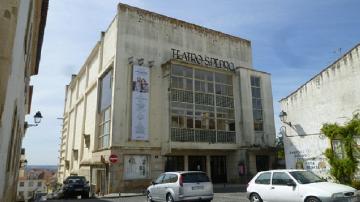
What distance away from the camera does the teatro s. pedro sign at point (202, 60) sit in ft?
102

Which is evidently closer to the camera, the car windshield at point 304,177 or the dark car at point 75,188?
the car windshield at point 304,177

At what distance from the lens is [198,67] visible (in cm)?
3034

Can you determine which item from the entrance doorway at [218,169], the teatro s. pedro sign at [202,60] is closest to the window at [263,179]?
the entrance doorway at [218,169]

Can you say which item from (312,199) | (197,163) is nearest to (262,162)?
(197,163)

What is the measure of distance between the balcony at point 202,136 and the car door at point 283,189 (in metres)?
16.2

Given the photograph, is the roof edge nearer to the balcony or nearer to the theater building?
the theater building

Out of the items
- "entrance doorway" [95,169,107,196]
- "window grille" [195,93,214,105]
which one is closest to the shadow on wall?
"window grille" [195,93,214,105]

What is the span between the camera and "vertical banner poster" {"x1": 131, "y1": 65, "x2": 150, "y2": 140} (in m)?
26.9

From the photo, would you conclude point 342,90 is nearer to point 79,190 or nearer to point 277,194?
point 277,194

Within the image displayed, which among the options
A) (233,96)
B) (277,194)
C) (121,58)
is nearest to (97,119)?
(121,58)

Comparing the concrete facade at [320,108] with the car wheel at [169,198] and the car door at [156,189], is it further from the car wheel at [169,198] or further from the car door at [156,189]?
the car wheel at [169,198]

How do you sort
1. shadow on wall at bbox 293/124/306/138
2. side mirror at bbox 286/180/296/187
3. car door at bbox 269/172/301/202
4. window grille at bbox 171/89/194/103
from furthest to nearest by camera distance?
1. window grille at bbox 171/89/194/103
2. shadow on wall at bbox 293/124/306/138
3. side mirror at bbox 286/180/296/187
4. car door at bbox 269/172/301/202

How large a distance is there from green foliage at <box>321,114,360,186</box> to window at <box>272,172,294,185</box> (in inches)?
264

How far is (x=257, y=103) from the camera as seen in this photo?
34.1m
